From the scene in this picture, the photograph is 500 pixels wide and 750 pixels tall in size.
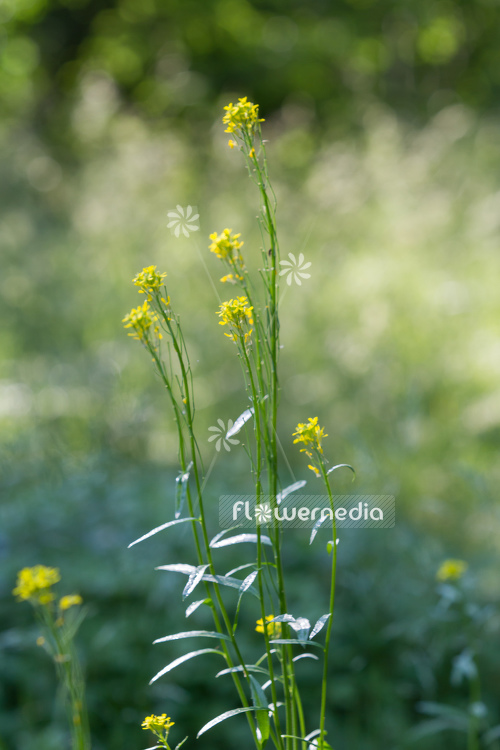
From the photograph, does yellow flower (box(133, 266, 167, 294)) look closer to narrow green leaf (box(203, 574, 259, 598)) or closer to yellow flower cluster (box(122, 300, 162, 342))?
yellow flower cluster (box(122, 300, 162, 342))

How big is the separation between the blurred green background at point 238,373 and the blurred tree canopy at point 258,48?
0.12 m

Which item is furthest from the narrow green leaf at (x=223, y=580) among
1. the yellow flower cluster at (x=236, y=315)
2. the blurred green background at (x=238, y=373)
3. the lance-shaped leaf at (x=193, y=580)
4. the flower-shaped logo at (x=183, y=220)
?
the blurred green background at (x=238, y=373)

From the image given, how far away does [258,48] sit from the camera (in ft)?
Answer: 30.4

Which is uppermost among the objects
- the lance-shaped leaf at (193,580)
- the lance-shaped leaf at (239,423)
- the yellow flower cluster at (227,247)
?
the yellow flower cluster at (227,247)

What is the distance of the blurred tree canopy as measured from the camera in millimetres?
8148

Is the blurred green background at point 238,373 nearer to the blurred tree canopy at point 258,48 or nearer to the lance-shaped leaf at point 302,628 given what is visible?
the blurred tree canopy at point 258,48

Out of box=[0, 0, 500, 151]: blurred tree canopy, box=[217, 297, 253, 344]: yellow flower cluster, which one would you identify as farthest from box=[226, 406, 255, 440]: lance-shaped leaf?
box=[0, 0, 500, 151]: blurred tree canopy

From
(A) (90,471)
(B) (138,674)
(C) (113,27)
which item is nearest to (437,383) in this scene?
(A) (90,471)

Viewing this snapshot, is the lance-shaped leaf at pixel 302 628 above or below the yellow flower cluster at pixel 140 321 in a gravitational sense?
below

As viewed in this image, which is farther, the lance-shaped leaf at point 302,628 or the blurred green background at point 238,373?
the blurred green background at point 238,373

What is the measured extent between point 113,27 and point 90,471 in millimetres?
9527

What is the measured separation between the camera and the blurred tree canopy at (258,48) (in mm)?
8148
